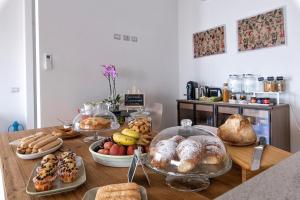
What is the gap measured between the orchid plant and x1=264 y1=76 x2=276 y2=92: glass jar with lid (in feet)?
6.08

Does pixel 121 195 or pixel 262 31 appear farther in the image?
pixel 262 31

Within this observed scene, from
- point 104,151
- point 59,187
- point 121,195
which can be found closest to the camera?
point 121,195

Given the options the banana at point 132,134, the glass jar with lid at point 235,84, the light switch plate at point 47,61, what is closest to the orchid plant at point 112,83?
the light switch plate at point 47,61

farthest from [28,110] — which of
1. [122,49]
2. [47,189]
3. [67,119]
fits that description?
[47,189]

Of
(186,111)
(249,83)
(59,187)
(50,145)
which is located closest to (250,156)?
(59,187)

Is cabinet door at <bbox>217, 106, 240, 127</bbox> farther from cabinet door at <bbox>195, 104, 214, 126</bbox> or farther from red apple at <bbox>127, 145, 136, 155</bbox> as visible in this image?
red apple at <bbox>127, 145, 136, 155</bbox>

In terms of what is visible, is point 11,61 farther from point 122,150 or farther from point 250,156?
point 250,156

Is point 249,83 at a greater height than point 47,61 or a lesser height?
lesser

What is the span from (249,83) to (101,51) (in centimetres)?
207

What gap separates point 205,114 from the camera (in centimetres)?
308

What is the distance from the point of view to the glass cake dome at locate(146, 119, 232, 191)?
2.22 feet

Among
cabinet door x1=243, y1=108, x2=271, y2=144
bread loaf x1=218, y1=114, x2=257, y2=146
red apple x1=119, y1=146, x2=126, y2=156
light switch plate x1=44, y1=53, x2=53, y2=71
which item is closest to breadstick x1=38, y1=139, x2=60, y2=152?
red apple x1=119, y1=146, x2=126, y2=156

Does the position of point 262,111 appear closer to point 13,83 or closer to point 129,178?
point 129,178

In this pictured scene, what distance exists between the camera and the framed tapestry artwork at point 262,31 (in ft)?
8.17
